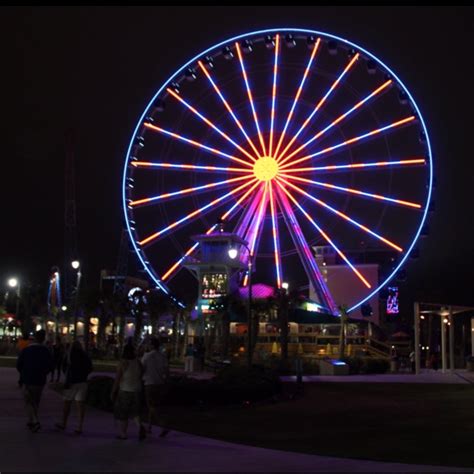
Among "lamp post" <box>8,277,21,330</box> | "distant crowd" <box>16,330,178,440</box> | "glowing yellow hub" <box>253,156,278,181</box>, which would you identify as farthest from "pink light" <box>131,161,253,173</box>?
"distant crowd" <box>16,330,178,440</box>

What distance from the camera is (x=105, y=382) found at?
16.1 metres

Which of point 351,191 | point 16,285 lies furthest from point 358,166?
point 16,285

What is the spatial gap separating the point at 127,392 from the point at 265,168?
1159 inches

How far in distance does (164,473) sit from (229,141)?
32863 mm

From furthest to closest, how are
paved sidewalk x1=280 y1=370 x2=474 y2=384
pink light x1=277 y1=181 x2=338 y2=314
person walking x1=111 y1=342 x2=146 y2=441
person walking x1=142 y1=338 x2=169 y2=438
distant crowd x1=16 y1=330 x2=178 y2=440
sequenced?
pink light x1=277 y1=181 x2=338 y2=314 < paved sidewalk x1=280 y1=370 x2=474 y2=384 < person walking x1=142 y1=338 x2=169 y2=438 < distant crowd x1=16 y1=330 x2=178 y2=440 < person walking x1=111 y1=342 x2=146 y2=441

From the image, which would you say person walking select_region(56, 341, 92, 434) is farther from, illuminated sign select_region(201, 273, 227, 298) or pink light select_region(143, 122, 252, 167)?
illuminated sign select_region(201, 273, 227, 298)

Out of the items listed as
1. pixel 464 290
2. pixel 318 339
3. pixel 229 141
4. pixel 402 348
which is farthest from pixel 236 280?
pixel 464 290

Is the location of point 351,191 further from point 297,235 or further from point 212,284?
point 212,284

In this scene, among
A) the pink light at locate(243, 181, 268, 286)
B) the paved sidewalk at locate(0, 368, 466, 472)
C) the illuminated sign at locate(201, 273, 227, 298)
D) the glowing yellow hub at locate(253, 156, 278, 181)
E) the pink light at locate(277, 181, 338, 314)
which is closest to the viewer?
the paved sidewalk at locate(0, 368, 466, 472)

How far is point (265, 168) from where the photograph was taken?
39656mm

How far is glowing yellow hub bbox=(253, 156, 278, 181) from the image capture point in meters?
39.5

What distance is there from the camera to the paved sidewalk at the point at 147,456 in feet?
28.3

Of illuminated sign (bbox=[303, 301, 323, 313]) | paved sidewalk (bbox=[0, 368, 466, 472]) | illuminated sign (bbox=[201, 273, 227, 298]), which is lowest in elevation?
paved sidewalk (bbox=[0, 368, 466, 472])

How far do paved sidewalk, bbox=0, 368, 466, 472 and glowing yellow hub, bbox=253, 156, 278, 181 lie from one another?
93.9ft
